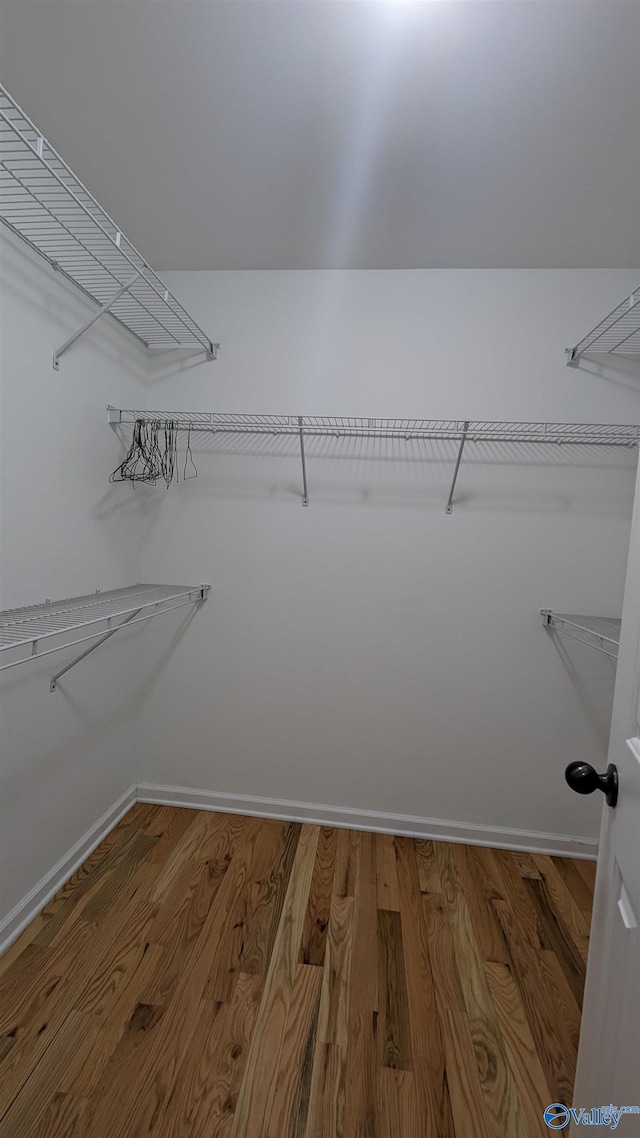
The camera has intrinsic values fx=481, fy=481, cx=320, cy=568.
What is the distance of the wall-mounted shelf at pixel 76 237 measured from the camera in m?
1.22

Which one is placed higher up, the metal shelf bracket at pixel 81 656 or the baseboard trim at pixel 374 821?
the metal shelf bracket at pixel 81 656

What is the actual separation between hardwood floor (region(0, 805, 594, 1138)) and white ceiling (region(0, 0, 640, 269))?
8.26 ft

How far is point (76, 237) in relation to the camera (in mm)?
1385

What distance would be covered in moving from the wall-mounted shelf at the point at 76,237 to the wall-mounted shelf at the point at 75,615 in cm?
81

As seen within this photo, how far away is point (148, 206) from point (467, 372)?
1.40 metres

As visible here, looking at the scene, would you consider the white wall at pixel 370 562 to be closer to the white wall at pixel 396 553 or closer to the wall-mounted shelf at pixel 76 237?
the white wall at pixel 396 553

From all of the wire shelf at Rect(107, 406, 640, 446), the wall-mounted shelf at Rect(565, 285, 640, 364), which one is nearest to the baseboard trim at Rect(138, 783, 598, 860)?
the wire shelf at Rect(107, 406, 640, 446)

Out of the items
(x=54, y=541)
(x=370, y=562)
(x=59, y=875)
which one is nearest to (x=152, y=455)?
(x=54, y=541)

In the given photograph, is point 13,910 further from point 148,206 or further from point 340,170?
point 340,170

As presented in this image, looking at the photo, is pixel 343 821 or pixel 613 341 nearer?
pixel 613 341

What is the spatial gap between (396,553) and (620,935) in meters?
1.54

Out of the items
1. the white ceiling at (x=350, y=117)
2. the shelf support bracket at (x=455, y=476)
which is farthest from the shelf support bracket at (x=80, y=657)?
the white ceiling at (x=350, y=117)

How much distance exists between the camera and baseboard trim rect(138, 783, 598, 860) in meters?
2.13

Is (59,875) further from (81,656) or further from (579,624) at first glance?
(579,624)
